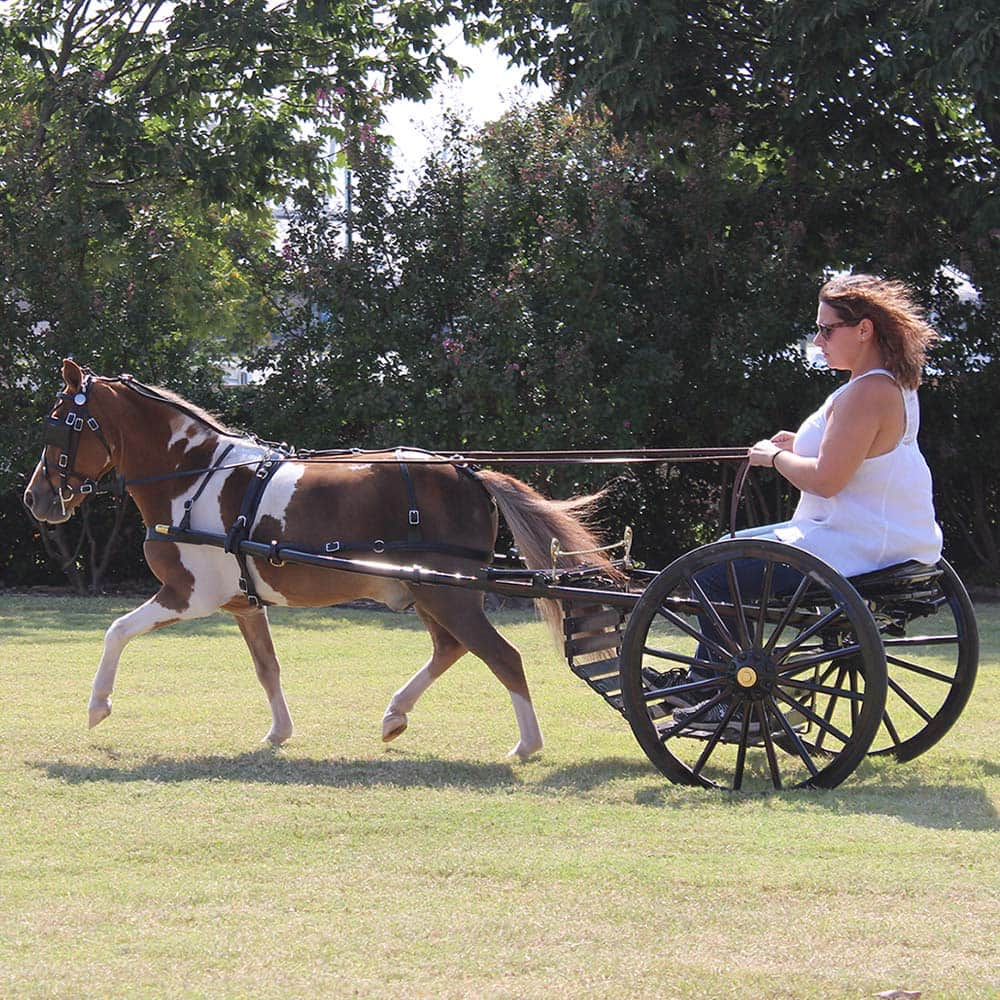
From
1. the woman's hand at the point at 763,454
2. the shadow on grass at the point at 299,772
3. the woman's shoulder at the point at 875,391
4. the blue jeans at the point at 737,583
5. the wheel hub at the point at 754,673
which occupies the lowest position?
the shadow on grass at the point at 299,772

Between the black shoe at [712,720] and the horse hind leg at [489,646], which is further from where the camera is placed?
the horse hind leg at [489,646]

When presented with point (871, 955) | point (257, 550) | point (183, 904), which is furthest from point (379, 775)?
point (871, 955)

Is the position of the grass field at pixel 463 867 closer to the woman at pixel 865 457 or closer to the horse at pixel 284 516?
the horse at pixel 284 516

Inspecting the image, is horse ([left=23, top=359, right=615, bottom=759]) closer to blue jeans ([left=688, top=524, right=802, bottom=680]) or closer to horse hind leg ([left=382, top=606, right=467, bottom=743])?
horse hind leg ([left=382, top=606, right=467, bottom=743])

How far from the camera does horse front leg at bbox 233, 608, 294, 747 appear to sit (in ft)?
26.8

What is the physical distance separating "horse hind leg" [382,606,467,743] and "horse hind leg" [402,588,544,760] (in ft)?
0.79

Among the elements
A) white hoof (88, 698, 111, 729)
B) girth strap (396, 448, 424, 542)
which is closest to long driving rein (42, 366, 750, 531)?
girth strap (396, 448, 424, 542)

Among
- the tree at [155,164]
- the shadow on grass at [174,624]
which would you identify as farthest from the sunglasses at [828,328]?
the tree at [155,164]

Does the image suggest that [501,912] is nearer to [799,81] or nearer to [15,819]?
[15,819]

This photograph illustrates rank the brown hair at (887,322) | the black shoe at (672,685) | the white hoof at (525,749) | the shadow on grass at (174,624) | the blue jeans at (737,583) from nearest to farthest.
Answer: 1. the brown hair at (887,322)
2. the blue jeans at (737,583)
3. the black shoe at (672,685)
4. the white hoof at (525,749)
5. the shadow on grass at (174,624)

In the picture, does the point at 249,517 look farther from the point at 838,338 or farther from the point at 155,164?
the point at 155,164

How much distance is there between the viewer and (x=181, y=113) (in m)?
18.8

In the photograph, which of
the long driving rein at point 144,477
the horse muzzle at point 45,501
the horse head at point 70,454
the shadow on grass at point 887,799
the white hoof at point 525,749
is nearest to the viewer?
the shadow on grass at point 887,799

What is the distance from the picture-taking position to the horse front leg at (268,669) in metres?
8.16
